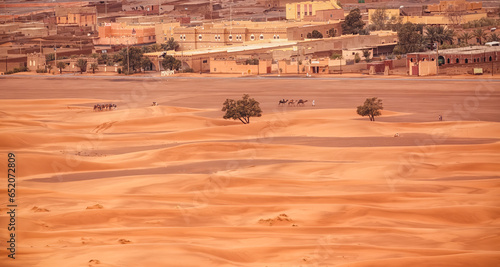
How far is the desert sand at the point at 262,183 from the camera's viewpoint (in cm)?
1981

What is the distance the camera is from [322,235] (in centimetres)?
2162

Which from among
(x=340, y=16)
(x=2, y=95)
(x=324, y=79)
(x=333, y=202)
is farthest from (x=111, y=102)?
(x=340, y=16)

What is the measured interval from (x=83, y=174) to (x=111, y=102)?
25.3 meters

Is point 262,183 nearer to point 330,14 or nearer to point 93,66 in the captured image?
point 93,66

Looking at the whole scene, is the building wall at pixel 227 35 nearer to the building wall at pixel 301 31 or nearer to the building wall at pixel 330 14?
the building wall at pixel 301 31

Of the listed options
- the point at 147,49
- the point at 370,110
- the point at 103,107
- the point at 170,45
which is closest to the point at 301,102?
the point at 370,110

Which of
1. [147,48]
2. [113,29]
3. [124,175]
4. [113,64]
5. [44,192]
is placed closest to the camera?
[44,192]

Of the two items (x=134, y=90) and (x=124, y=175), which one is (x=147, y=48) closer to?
(x=134, y=90)

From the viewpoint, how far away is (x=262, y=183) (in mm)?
28734

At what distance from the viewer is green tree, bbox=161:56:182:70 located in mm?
73188

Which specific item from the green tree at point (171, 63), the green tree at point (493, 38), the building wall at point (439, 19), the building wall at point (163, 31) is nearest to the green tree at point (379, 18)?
the building wall at point (439, 19)

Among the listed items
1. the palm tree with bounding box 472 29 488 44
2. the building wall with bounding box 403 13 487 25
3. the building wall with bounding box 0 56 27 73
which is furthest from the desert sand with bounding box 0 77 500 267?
the building wall with bounding box 403 13 487 25

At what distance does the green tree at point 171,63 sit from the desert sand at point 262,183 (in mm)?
18104

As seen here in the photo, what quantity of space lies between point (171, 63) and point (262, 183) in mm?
45557
